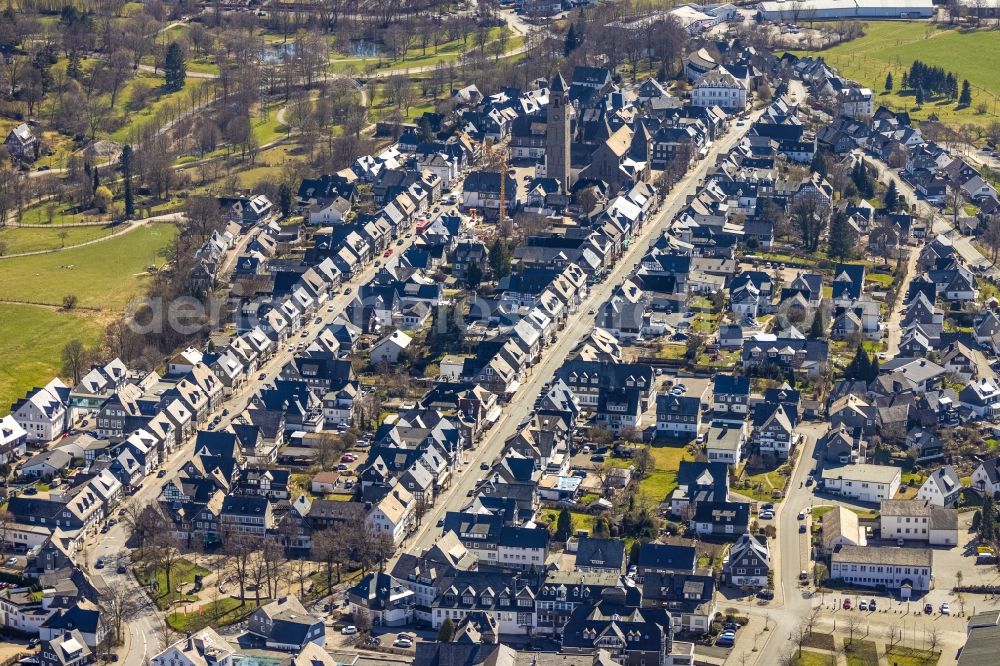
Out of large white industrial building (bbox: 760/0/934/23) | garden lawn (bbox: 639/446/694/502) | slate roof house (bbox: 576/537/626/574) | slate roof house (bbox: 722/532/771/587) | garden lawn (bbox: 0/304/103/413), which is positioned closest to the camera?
slate roof house (bbox: 576/537/626/574)

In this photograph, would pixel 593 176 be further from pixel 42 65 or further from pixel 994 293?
pixel 42 65

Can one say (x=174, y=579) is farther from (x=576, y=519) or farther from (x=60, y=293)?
(x=60, y=293)

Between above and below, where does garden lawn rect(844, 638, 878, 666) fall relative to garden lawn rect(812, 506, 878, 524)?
below

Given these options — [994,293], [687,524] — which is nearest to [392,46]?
[994,293]

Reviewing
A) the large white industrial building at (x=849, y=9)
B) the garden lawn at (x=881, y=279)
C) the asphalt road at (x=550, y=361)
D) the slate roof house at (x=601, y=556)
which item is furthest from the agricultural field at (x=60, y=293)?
the large white industrial building at (x=849, y=9)

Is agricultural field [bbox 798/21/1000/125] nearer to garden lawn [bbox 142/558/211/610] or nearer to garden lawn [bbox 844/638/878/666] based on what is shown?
garden lawn [bbox 844/638/878/666]

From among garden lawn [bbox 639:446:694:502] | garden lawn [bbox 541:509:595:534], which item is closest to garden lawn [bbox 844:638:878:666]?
garden lawn [bbox 541:509:595:534]

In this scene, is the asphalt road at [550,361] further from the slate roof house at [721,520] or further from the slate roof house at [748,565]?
the slate roof house at [748,565]
